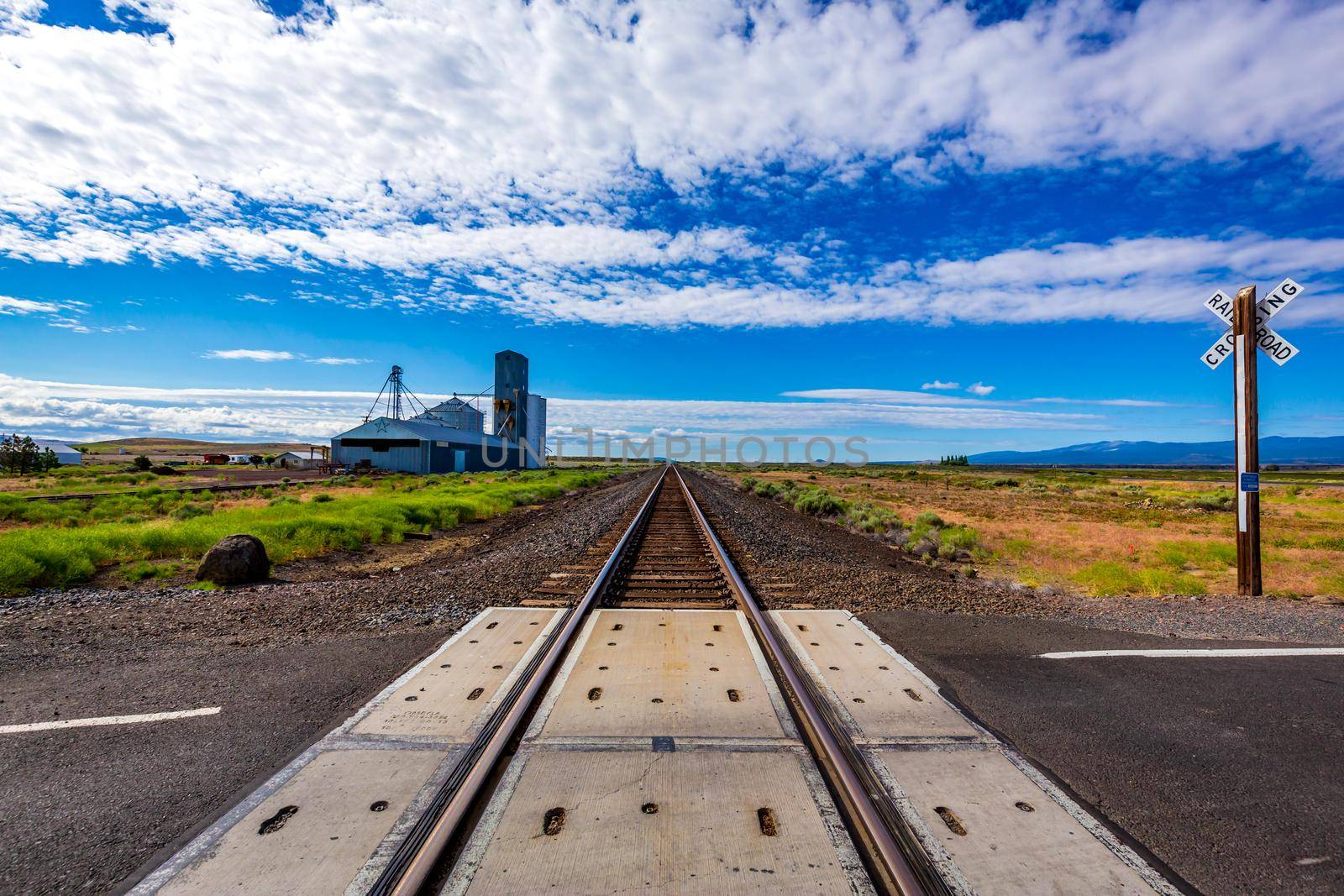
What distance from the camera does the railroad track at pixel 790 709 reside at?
2.68m

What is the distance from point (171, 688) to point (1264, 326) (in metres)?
13.3

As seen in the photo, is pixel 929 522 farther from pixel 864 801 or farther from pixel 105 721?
pixel 105 721

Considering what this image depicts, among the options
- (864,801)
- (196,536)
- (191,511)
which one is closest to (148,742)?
(864,801)

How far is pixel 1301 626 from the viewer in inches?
281

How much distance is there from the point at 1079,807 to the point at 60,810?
5166mm

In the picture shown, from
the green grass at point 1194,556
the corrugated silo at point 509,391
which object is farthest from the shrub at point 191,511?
the corrugated silo at point 509,391

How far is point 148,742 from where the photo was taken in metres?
4.00

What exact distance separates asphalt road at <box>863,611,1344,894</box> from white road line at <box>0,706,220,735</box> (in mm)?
5423

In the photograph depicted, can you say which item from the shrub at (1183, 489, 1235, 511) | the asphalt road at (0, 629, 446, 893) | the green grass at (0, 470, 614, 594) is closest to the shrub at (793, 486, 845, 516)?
the green grass at (0, 470, 614, 594)

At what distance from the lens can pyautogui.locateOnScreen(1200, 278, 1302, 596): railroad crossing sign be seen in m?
8.97

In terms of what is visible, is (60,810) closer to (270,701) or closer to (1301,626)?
(270,701)

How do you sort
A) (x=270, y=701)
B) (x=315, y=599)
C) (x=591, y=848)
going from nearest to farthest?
(x=591, y=848) → (x=270, y=701) → (x=315, y=599)

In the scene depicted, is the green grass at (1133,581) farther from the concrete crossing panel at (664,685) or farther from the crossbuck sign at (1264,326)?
the concrete crossing panel at (664,685)

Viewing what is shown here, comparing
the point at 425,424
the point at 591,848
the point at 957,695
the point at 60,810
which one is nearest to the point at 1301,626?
the point at 957,695
